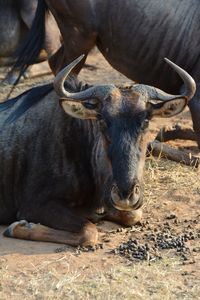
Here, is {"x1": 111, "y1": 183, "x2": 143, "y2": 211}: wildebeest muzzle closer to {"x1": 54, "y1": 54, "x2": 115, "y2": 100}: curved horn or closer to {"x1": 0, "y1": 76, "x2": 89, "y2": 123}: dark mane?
{"x1": 54, "y1": 54, "x2": 115, "y2": 100}: curved horn

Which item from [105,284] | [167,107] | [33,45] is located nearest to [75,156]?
[167,107]

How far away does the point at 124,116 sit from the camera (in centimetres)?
541

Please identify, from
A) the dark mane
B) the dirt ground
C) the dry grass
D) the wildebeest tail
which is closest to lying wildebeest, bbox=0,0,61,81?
the wildebeest tail

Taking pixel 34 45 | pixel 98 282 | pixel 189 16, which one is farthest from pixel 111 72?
pixel 98 282

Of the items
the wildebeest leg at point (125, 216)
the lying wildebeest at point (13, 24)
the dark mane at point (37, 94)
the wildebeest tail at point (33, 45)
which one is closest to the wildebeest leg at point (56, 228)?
the wildebeest leg at point (125, 216)

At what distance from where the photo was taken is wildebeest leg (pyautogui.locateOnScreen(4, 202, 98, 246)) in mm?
5695

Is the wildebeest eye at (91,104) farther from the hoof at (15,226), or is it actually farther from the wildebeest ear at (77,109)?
the hoof at (15,226)

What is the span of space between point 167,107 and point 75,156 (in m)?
0.73

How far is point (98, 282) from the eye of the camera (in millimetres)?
5105

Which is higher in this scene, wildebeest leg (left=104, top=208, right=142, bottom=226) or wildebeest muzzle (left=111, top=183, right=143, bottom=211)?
wildebeest muzzle (left=111, top=183, right=143, bottom=211)

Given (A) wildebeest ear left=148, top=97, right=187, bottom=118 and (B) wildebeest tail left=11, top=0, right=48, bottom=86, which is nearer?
(A) wildebeest ear left=148, top=97, right=187, bottom=118

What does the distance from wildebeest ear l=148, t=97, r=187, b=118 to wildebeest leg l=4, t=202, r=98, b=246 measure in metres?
0.87

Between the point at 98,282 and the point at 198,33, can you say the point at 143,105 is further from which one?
the point at 198,33

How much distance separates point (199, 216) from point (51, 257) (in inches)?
50.8
